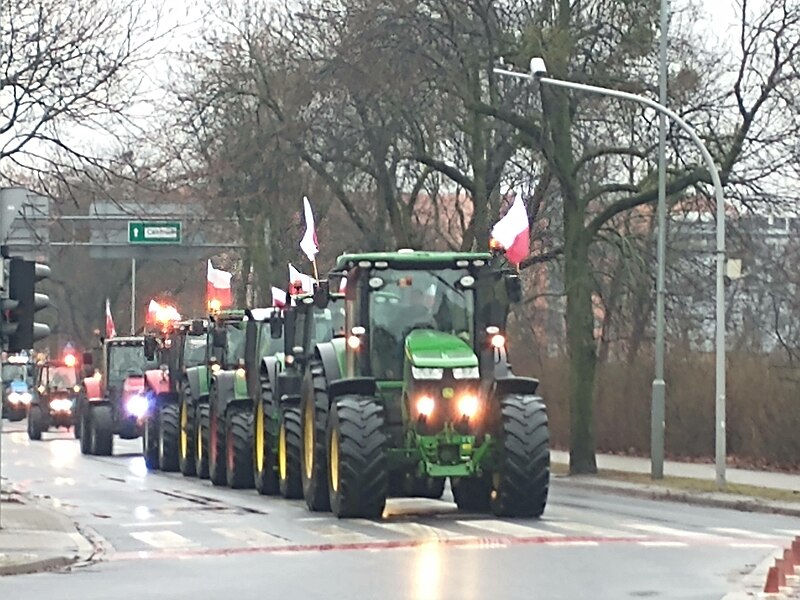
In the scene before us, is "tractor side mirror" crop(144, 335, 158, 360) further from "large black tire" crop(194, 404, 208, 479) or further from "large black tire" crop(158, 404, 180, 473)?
"large black tire" crop(194, 404, 208, 479)

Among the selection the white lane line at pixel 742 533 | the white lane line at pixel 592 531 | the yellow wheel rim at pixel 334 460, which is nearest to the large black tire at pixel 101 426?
the yellow wheel rim at pixel 334 460

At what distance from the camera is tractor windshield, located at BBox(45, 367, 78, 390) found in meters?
58.8

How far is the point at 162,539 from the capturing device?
64.2 ft

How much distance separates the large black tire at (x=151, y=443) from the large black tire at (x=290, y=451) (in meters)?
10.9

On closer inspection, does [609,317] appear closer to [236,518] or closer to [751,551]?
[236,518]

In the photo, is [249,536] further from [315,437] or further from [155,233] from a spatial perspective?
[155,233]

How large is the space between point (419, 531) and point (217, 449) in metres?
11.6

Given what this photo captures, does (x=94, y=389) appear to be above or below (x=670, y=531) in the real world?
above

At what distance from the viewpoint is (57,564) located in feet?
55.5

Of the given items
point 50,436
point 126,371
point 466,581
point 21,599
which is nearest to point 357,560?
point 466,581

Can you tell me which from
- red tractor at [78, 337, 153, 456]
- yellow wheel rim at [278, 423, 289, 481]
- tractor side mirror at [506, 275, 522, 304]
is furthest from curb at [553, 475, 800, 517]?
red tractor at [78, 337, 153, 456]

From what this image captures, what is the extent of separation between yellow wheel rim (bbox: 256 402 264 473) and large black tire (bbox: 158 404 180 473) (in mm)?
7083

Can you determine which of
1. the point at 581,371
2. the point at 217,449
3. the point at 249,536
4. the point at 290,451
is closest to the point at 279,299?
the point at 217,449

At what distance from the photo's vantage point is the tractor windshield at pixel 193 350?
35750 mm
